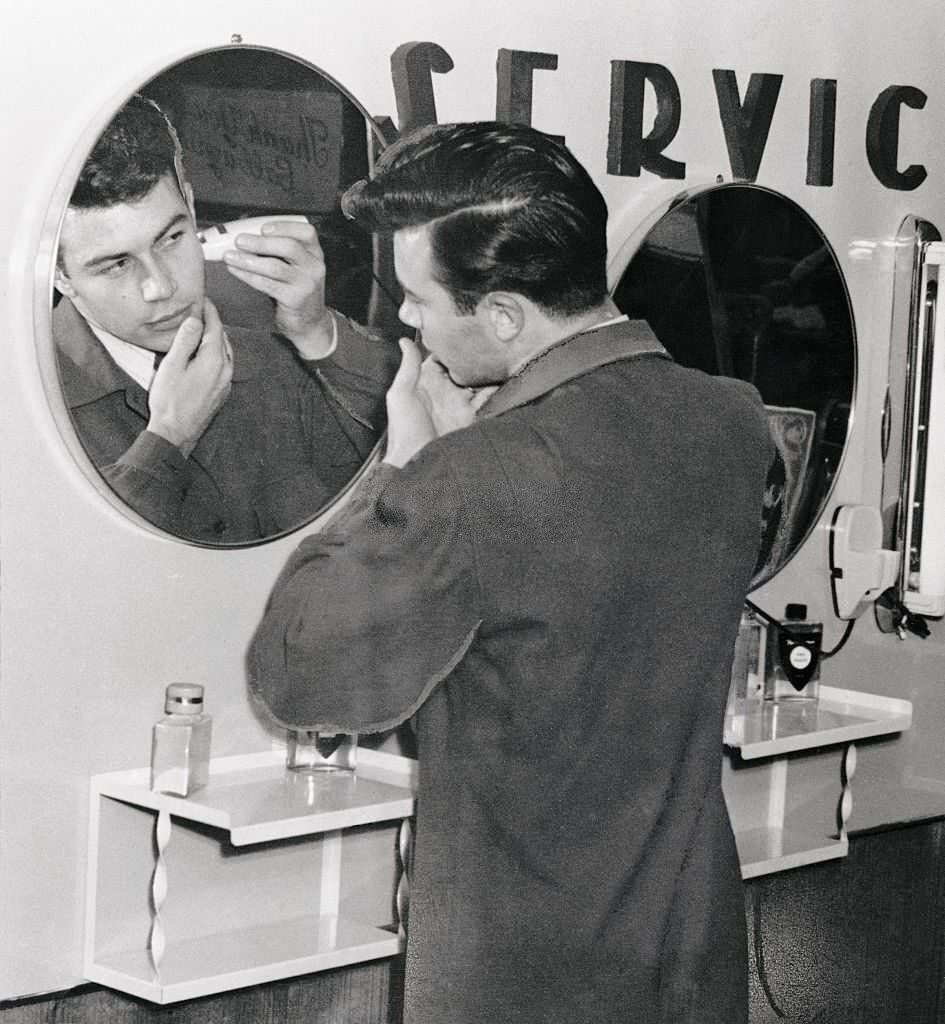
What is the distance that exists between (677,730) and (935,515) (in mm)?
1233

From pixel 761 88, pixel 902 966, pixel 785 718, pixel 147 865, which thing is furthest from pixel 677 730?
pixel 902 966

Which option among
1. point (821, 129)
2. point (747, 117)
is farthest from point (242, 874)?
point (821, 129)

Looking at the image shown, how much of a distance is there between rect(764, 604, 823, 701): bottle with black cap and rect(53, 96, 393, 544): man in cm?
91

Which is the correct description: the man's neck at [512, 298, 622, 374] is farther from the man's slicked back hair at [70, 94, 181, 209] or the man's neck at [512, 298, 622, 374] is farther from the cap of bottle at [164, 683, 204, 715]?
the cap of bottle at [164, 683, 204, 715]

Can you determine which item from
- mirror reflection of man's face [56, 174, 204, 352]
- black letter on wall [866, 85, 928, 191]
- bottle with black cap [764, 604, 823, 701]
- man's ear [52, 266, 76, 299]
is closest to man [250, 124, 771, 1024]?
mirror reflection of man's face [56, 174, 204, 352]

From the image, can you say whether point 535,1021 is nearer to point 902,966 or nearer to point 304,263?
point 304,263

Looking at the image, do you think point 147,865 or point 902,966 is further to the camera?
point 902,966

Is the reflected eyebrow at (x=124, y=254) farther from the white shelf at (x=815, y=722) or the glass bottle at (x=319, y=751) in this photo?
the white shelf at (x=815, y=722)

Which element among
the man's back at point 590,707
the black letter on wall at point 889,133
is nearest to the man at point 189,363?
the man's back at point 590,707

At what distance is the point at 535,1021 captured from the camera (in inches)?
67.2

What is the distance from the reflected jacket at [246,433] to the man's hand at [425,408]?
0.27 ft

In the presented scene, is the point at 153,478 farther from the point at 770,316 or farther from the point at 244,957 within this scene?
the point at 770,316

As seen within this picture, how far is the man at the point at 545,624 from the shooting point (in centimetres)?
156

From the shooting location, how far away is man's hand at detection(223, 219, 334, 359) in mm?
1891
